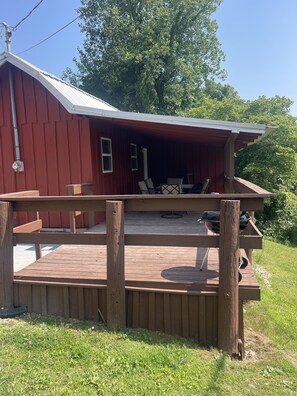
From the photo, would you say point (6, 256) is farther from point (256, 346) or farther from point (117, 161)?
point (117, 161)

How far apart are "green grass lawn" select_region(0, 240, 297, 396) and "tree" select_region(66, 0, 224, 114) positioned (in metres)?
18.7

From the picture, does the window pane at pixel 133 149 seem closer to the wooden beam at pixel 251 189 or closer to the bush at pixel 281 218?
the wooden beam at pixel 251 189

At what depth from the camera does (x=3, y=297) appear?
3158mm

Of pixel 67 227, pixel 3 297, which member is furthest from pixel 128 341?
pixel 67 227

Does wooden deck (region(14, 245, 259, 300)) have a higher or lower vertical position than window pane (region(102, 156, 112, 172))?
lower

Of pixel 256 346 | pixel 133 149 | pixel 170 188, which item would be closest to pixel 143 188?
pixel 170 188

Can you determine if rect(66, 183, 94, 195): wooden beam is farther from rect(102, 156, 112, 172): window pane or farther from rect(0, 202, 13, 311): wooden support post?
rect(0, 202, 13, 311): wooden support post

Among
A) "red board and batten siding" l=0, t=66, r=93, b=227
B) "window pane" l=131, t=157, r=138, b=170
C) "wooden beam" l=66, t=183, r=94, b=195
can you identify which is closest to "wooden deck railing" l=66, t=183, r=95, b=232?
"wooden beam" l=66, t=183, r=94, b=195

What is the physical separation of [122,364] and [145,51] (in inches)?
802

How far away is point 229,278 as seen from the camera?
2676mm

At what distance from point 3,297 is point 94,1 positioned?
2420 cm

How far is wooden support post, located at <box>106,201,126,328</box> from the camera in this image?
2852mm

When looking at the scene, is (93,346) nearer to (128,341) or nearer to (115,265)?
(128,341)

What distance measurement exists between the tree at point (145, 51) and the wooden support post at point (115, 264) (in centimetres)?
1825
